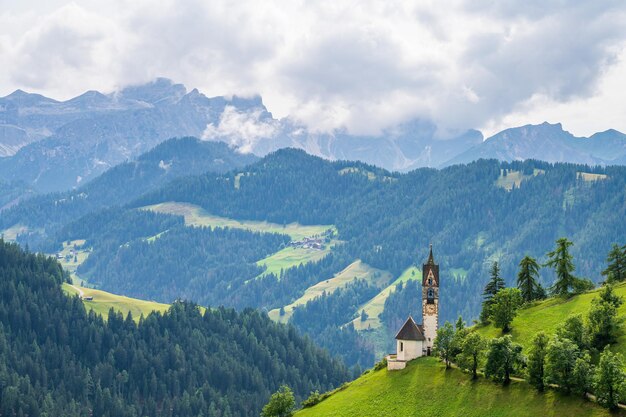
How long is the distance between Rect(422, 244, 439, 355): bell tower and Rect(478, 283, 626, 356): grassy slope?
326 inches

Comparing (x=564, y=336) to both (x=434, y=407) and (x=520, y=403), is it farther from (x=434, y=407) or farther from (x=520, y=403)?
(x=434, y=407)

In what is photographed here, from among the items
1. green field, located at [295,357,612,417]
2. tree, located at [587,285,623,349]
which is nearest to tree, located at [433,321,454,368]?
green field, located at [295,357,612,417]

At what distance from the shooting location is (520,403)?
114 metres

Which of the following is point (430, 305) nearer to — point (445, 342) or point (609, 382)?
point (445, 342)

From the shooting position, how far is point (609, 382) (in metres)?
103

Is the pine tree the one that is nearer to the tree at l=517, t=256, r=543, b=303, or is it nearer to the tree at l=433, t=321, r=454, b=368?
the tree at l=517, t=256, r=543, b=303

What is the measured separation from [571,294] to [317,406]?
157 ft

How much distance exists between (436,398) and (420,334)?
17822mm

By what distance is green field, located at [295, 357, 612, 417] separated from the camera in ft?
363

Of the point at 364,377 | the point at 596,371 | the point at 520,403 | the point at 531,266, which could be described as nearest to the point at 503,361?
the point at 520,403

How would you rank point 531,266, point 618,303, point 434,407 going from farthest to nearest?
point 531,266 < point 618,303 < point 434,407

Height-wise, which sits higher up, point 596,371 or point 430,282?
point 430,282

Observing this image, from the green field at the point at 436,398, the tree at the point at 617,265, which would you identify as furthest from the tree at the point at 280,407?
the tree at the point at 617,265

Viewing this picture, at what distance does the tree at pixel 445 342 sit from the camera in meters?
135
